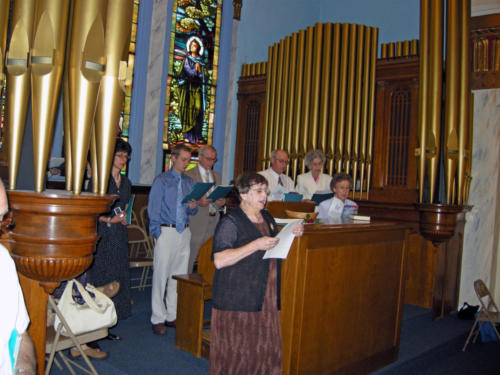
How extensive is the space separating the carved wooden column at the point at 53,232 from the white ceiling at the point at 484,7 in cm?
551

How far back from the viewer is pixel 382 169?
670 centimetres

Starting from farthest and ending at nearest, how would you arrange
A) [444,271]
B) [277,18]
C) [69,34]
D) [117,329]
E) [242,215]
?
[277,18]
[444,271]
[117,329]
[242,215]
[69,34]

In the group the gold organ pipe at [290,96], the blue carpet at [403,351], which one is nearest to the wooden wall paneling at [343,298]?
the blue carpet at [403,351]

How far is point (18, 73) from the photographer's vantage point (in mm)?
1843

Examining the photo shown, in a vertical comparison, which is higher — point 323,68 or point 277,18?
point 277,18

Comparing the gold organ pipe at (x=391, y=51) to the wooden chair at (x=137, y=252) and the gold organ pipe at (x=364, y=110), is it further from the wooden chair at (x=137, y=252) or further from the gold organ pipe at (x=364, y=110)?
the wooden chair at (x=137, y=252)

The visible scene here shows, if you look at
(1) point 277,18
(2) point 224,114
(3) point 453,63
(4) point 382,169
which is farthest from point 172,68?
(3) point 453,63

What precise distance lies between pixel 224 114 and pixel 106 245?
17.9 ft

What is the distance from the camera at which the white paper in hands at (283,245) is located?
2518 mm

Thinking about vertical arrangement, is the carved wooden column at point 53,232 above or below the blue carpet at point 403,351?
above

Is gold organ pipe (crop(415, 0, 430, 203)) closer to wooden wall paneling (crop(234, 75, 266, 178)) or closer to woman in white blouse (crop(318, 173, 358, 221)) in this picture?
woman in white blouse (crop(318, 173, 358, 221))

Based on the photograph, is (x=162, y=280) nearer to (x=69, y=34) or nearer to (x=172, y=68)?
(x=69, y=34)

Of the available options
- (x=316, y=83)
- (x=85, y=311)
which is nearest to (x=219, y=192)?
(x=85, y=311)

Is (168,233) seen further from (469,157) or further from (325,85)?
(325,85)
